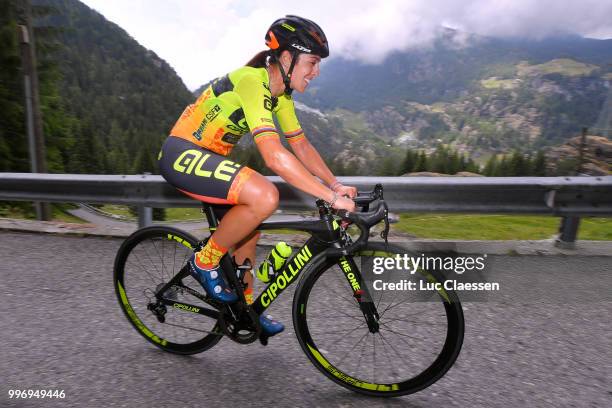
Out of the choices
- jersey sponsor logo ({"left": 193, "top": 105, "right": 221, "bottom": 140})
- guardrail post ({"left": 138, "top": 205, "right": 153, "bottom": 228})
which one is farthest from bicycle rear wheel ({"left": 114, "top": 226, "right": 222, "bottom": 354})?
guardrail post ({"left": 138, "top": 205, "right": 153, "bottom": 228})

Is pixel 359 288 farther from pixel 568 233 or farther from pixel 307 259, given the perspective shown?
pixel 568 233

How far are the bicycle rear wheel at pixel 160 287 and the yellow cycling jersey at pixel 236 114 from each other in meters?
0.70

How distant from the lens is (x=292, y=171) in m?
2.50

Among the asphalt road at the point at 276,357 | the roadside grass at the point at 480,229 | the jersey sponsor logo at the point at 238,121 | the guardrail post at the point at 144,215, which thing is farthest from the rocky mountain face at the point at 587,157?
the jersey sponsor logo at the point at 238,121

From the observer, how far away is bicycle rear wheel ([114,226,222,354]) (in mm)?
3162

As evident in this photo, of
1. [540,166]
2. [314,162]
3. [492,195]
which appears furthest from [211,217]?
[540,166]

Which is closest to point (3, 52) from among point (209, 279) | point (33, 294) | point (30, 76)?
point (30, 76)

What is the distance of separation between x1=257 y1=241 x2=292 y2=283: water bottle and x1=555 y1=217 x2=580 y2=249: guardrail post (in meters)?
3.65

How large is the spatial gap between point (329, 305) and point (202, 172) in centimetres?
124

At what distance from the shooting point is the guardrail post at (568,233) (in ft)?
16.0

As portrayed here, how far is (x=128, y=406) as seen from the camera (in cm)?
259

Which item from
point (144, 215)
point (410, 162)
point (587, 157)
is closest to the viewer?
point (144, 215)

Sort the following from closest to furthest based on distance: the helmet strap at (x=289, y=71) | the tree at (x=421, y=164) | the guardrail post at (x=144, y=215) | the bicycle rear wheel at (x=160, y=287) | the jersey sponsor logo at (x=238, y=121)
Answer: the helmet strap at (x=289, y=71)
the jersey sponsor logo at (x=238, y=121)
the bicycle rear wheel at (x=160, y=287)
the guardrail post at (x=144, y=215)
the tree at (x=421, y=164)

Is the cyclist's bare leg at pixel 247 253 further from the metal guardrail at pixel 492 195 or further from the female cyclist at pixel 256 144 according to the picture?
the metal guardrail at pixel 492 195
